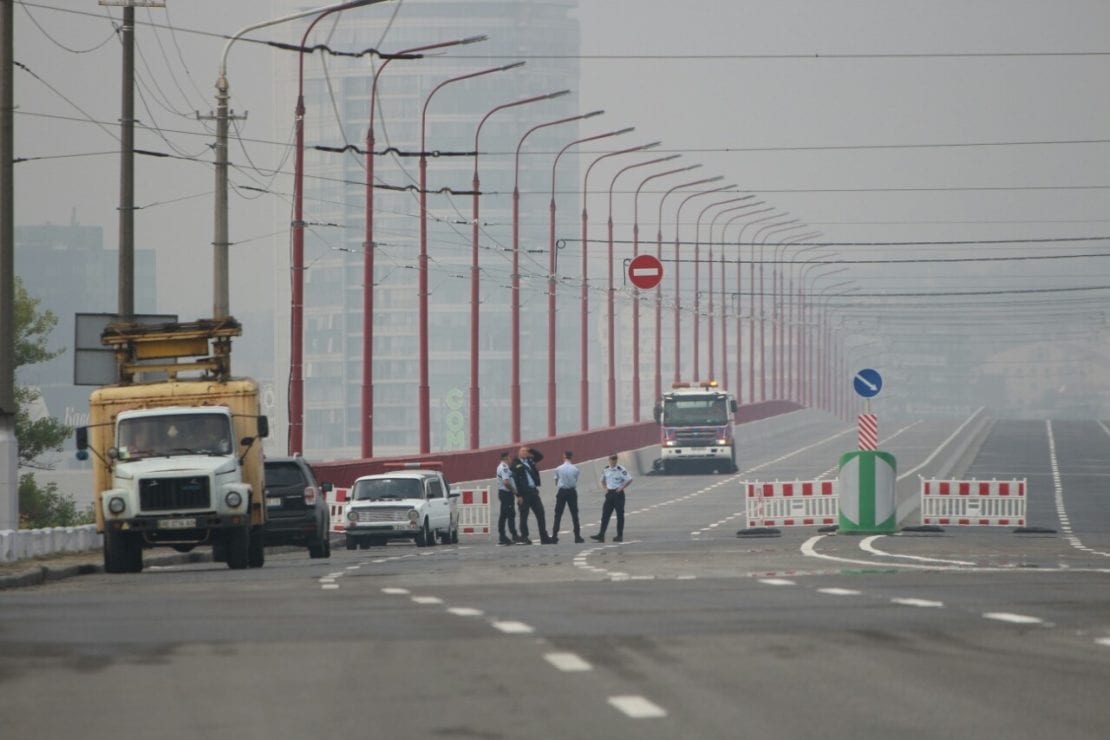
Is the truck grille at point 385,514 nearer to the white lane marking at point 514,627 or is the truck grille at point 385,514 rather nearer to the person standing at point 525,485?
the person standing at point 525,485

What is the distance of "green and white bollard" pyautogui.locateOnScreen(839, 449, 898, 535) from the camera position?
127ft

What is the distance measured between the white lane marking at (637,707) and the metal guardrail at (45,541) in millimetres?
20032

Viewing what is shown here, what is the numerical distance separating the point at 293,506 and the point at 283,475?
1.77 ft

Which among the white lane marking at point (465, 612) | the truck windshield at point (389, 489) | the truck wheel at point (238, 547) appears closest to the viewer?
the white lane marking at point (465, 612)

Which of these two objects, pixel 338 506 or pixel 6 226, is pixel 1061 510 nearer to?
pixel 338 506

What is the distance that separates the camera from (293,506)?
36406mm

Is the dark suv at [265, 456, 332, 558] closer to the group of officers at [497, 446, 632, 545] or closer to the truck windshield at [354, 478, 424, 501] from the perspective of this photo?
the group of officers at [497, 446, 632, 545]

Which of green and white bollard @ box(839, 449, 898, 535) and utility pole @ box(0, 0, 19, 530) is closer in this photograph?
utility pole @ box(0, 0, 19, 530)

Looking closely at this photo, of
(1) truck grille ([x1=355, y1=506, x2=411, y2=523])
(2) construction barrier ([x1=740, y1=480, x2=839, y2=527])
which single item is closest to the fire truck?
(2) construction barrier ([x1=740, y1=480, x2=839, y2=527])

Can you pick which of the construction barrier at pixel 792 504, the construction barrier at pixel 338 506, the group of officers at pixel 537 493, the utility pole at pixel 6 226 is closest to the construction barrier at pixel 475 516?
the construction barrier at pixel 338 506

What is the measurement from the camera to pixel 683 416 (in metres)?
80.4

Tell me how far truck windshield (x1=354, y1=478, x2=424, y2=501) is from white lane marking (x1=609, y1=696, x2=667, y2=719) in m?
32.9

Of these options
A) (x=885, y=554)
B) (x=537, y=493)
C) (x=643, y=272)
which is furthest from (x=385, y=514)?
(x=643, y=272)

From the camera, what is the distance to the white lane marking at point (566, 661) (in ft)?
39.5
